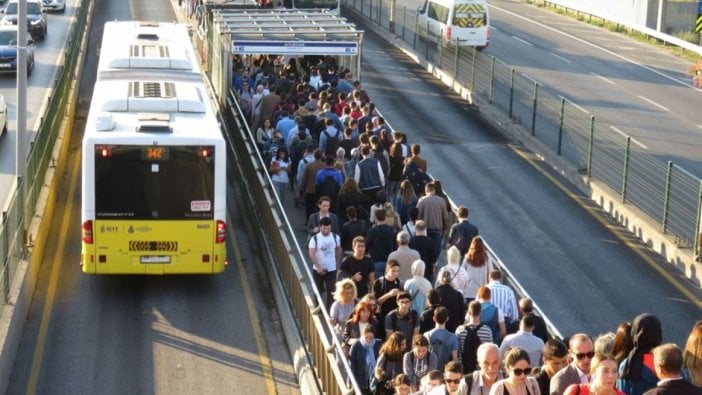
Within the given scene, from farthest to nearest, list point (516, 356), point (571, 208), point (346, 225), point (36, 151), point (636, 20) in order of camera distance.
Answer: point (636, 20)
point (571, 208)
point (36, 151)
point (346, 225)
point (516, 356)

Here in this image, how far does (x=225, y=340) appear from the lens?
19.2 m

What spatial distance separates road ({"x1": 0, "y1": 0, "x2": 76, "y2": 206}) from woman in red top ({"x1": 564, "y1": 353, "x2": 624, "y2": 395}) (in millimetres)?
13933

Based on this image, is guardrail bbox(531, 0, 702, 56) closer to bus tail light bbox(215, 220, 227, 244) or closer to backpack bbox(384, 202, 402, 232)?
backpack bbox(384, 202, 402, 232)

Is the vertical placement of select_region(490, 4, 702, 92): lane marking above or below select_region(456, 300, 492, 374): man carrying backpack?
below

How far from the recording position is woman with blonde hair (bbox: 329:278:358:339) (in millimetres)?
15164

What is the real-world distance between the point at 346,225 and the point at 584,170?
11.1m

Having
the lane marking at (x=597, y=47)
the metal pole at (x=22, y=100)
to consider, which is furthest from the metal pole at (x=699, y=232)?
the lane marking at (x=597, y=47)

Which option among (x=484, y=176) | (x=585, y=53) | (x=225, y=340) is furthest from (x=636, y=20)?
(x=225, y=340)

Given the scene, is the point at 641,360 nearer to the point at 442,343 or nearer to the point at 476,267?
the point at 442,343

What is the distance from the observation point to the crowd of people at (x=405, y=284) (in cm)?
1170

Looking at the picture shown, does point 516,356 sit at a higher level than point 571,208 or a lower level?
higher

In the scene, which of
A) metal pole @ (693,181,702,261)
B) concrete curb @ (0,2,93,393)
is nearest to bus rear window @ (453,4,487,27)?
concrete curb @ (0,2,93,393)

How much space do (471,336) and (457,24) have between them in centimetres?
3297

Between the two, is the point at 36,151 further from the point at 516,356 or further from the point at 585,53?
the point at 585,53
